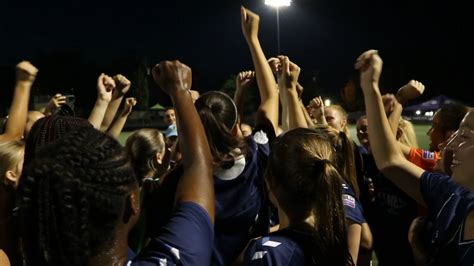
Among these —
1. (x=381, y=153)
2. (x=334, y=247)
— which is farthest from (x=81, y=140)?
(x=381, y=153)

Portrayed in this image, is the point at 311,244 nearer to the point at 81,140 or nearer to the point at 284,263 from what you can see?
the point at 284,263

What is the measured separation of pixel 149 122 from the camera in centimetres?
5866

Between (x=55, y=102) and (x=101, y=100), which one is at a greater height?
(x=101, y=100)

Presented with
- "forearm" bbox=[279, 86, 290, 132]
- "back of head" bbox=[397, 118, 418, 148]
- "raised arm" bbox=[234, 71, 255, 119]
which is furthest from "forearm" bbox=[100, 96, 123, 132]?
"back of head" bbox=[397, 118, 418, 148]

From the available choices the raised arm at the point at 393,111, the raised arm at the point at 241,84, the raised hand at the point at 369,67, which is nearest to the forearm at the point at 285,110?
the raised arm at the point at 241,84

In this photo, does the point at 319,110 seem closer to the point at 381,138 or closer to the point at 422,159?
the point at 422,159

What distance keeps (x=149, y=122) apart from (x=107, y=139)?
58.2 m

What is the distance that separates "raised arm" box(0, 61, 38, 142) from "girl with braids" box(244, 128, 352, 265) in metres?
2.27

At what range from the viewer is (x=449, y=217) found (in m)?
2.16

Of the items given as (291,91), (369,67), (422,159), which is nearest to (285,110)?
(291,91)

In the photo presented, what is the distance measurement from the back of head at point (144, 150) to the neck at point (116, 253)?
2515 millimetres

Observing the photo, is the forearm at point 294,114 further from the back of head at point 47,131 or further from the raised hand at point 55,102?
the raised hand at point 55,102

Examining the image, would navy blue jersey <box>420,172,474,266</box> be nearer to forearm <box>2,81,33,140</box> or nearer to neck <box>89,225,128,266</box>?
neck <box>89,225,128,266</box>

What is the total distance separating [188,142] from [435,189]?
130 centimetres
